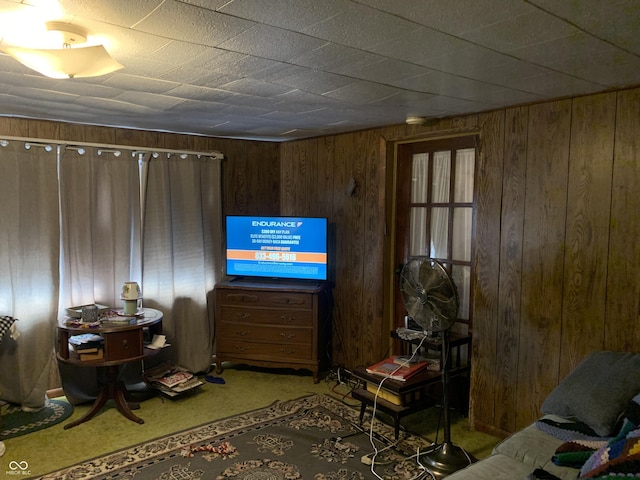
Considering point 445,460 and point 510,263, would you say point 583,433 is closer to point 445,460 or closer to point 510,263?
point 445,460

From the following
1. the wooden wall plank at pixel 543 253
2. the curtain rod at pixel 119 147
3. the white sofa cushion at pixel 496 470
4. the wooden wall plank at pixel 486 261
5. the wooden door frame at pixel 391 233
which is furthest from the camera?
the wooden door frame at pixel 391 233

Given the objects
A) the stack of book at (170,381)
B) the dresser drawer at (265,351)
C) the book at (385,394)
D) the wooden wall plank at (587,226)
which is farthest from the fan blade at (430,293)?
the stack of book at (170,381)

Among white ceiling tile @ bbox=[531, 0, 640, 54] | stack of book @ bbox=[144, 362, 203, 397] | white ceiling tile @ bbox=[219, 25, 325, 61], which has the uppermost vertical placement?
white ceiling tile @ bbox=[219, 25, 325, 61]

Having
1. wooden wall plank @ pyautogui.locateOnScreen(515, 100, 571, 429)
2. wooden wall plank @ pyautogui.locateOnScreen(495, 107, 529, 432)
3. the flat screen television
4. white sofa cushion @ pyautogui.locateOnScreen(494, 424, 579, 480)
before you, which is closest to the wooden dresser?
the flat screen television

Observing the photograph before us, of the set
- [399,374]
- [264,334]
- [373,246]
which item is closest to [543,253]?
[399,374]

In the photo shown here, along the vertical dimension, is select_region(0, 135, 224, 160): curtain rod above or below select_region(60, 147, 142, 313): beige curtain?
above

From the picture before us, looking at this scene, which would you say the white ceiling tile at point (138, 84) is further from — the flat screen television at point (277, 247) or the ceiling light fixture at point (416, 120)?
the flat screen television at point (277, 247)

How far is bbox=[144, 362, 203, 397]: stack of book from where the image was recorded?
3693 millimetres

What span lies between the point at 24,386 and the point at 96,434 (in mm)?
783

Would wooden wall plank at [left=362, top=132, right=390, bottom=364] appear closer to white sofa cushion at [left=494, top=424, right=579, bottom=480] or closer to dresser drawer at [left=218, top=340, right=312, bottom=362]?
dresser drawer at [left=218, top=340, right=312, bottom=362]

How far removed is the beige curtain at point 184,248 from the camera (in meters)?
4.10

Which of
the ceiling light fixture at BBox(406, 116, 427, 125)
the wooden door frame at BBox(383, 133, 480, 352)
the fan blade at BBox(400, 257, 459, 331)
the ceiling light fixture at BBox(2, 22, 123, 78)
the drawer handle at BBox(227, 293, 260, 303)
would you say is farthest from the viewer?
the drawer handle at BBox(227, 293, 260, 303)

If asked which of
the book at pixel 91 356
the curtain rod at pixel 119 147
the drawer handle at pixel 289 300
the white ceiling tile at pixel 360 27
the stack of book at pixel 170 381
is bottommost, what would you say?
the stack of book at pixel 170 381

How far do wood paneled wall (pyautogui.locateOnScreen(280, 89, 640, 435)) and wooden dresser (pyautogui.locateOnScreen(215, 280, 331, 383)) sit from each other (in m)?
1.41
